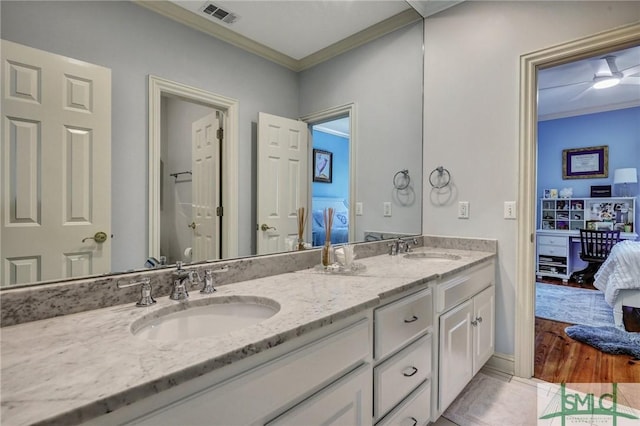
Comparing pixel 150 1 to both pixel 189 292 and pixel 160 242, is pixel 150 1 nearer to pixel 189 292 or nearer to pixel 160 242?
pixel 160 242

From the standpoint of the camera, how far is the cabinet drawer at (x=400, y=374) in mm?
1138

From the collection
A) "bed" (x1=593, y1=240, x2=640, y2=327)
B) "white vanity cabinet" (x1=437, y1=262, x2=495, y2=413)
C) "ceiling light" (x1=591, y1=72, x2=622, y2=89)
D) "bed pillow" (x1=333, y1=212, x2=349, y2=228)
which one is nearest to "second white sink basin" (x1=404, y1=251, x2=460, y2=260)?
"white vanity cabinet" (x1=437, y1=262, x2=495, y2=413)

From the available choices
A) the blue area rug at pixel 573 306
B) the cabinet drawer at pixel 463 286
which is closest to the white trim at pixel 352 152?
the cabinet drawer at pixel 463 286

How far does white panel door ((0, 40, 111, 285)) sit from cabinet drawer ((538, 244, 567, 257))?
19.4 ft

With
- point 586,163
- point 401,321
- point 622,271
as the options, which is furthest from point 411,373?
point 586,163

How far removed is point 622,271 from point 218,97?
410cm

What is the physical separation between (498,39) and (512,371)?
219cm

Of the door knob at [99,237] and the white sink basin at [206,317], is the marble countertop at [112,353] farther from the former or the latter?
the door knob at [99,237]

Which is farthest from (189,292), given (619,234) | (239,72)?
→ (619,234)

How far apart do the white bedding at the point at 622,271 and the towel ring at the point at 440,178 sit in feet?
7.65

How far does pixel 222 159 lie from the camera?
4.44 ft

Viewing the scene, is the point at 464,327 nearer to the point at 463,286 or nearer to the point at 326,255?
the point at 463,286

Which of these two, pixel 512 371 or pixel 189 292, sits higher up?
pixel 189 292

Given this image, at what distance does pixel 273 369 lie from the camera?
2.55ft
